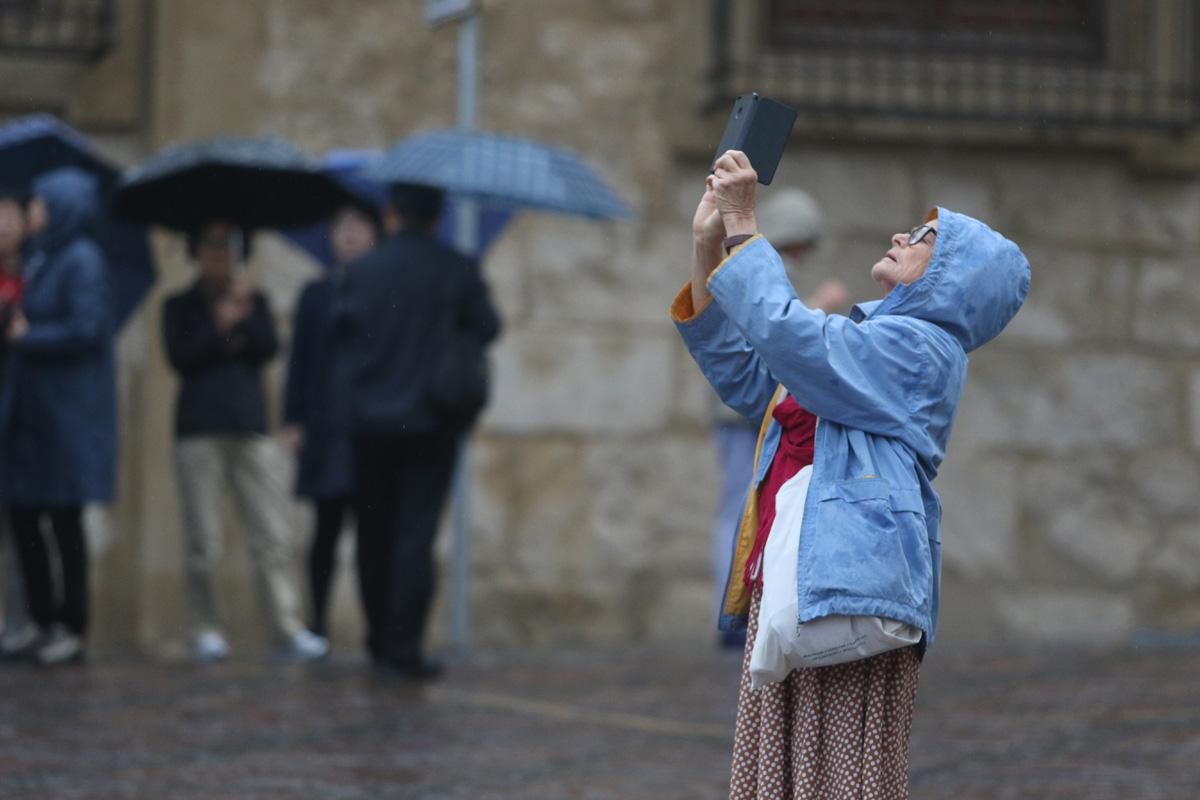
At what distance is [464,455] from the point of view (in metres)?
10.2

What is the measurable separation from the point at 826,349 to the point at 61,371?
220 inches

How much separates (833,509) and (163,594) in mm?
6976

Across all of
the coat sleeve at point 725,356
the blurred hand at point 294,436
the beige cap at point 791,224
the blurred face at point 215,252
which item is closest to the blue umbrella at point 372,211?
the blurred face at point 215,252

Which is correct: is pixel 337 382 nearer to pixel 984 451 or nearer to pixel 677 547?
pixel 677 547

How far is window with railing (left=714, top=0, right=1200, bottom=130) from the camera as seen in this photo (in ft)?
36.0

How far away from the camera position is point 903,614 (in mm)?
4074

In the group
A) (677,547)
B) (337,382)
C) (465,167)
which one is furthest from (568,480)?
(465,167)

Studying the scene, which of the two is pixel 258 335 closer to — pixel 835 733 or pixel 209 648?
pixel 209 648

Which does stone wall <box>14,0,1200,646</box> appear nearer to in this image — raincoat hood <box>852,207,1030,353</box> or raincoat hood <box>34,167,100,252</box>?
raincoat hood <box>34,167,100,252</box>

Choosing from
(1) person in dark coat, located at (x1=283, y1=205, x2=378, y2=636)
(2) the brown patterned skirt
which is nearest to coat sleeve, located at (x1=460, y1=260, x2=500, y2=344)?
(1) person in dark coat, located at (x1=283, y1=205, x2=378, y2=636)

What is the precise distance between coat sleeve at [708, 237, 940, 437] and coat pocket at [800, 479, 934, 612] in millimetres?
118

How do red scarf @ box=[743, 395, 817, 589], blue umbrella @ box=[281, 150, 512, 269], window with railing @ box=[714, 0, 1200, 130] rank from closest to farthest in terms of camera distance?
1. red scarf @ box=[743, 395, 817, 589]
2. blue umbrella @ box=[281, 150, 512, 269]
3. window with railing @ box=[714, 0, 1200, 130]

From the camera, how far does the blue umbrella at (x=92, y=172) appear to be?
30.6ft

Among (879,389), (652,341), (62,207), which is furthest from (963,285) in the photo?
(652,341)
